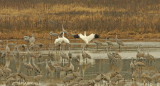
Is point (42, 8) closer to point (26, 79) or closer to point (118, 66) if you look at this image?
point (118, 66)

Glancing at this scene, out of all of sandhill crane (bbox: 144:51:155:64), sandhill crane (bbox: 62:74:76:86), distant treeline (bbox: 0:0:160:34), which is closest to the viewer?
sandhill crane (bbox: 62:74:76:86)

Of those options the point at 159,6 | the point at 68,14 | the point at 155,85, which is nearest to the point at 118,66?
the point at 155,85

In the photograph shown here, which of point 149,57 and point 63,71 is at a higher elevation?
point 149,57

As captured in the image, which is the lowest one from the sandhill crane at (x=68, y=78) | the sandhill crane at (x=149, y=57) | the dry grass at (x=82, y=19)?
the sandhill crane at (x=68, y=78)

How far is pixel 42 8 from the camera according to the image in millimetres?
43062

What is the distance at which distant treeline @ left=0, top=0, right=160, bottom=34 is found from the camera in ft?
126

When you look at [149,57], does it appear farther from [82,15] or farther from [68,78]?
[82,15]

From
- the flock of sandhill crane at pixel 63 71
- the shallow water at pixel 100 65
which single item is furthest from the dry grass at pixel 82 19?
the flock of sandhill crane at pixel 63 71

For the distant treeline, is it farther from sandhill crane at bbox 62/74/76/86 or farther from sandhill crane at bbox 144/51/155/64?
sandhill crane at bbox 62/74/76/86

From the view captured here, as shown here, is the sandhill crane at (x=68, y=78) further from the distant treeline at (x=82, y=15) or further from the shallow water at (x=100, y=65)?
the distant treeline at (x=82, y=15)

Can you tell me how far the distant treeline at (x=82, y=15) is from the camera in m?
38.3

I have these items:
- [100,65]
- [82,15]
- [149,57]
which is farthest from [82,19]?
[149,57]

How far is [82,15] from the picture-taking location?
40625 mm

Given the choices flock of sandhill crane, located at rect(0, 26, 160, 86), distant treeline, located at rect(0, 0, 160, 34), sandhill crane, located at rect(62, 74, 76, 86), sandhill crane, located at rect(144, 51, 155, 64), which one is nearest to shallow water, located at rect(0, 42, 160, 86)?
flock of sandhill crane, located at rect(0, 26, 160, 86)
